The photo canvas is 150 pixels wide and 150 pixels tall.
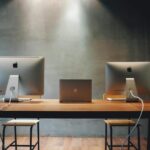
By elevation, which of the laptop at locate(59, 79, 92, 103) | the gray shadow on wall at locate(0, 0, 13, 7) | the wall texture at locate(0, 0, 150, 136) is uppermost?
the gray shadow on wall at locate(0, 0, 13, 7)

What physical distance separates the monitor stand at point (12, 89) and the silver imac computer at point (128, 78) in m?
0.98

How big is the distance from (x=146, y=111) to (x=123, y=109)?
0.64ft

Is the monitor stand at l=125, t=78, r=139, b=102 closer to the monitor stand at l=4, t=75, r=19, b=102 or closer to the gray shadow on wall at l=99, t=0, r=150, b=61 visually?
the monitor stand at l=4, t=75, r=19, b=102

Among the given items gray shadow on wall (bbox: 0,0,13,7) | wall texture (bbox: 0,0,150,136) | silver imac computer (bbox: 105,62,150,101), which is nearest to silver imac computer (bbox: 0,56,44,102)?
silver imac computer (bbox: 105,62,150,101)

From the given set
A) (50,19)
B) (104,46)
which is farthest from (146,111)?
(50,19)

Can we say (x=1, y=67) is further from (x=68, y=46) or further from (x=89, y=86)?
(x=68, y=46)

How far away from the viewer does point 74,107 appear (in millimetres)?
2447

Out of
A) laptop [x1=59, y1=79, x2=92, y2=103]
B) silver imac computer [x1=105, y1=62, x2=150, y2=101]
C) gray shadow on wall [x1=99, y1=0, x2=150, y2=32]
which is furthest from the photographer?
gray shadow on wall [x1=99, y1=0, x2=150, y2=32]

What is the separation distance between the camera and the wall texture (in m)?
4.76

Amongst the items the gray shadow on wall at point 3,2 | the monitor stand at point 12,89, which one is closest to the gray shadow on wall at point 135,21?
the gray shadow on wall at point 3,2

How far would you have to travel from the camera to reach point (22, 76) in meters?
2.85

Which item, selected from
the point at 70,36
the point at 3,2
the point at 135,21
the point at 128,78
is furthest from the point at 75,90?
the point at 3,2

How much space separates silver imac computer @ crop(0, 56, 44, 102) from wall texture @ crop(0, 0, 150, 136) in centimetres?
194

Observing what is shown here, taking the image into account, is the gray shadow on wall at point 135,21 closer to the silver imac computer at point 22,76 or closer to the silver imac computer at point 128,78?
the silver imac computer at point 128,78
